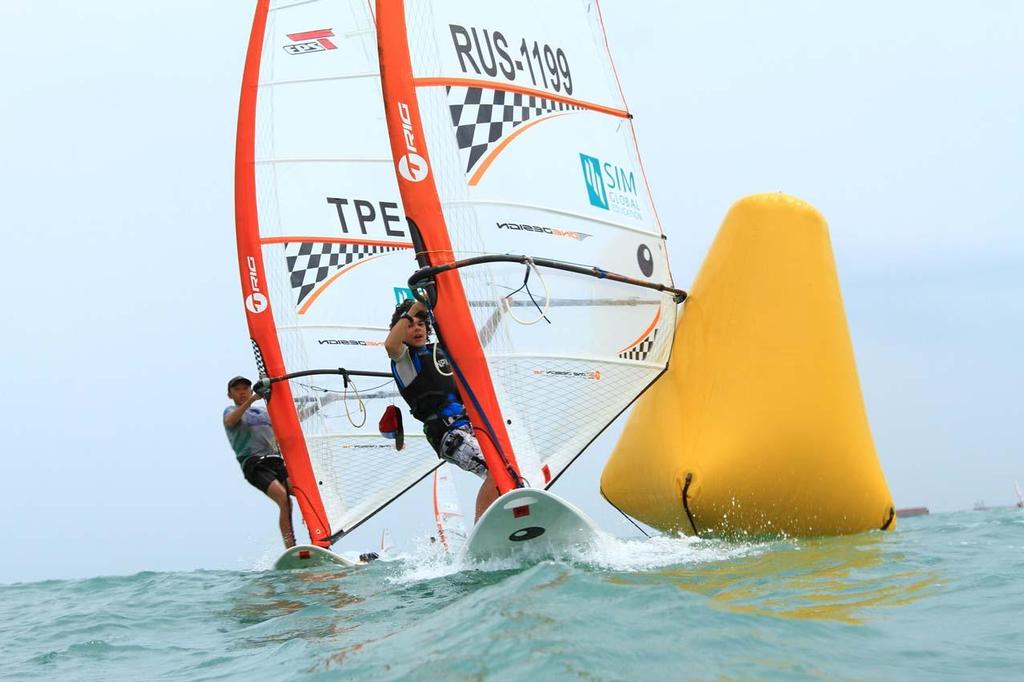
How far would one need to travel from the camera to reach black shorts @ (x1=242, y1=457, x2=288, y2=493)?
405 inches

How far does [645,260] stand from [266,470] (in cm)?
471

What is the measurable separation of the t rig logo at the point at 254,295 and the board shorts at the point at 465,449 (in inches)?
151

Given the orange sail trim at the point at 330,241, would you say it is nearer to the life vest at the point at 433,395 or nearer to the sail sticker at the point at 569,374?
the life vest at the point at 433,395

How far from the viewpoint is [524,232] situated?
689 centimetres

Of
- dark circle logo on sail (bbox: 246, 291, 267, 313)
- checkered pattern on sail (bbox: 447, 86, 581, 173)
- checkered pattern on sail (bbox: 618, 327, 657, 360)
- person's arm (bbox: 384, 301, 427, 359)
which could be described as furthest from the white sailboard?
dark circle logo on sail (bbox: 246, 291, 267, 313)

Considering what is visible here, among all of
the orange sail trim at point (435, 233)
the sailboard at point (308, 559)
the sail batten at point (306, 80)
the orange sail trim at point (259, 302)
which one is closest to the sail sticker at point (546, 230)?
the orange sail trim at point (435, 233)

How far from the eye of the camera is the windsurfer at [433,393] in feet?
22.8

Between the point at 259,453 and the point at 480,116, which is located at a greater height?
the point at 480,116

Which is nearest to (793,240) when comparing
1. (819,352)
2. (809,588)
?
(819,352)

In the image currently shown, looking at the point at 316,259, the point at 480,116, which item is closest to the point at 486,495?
the point at 480,116

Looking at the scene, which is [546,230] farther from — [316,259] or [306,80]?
[306,80]

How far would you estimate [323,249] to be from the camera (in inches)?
400

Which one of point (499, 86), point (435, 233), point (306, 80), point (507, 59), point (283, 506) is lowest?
point (283, 506)

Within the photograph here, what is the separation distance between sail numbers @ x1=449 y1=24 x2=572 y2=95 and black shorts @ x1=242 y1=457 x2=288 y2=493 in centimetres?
481
